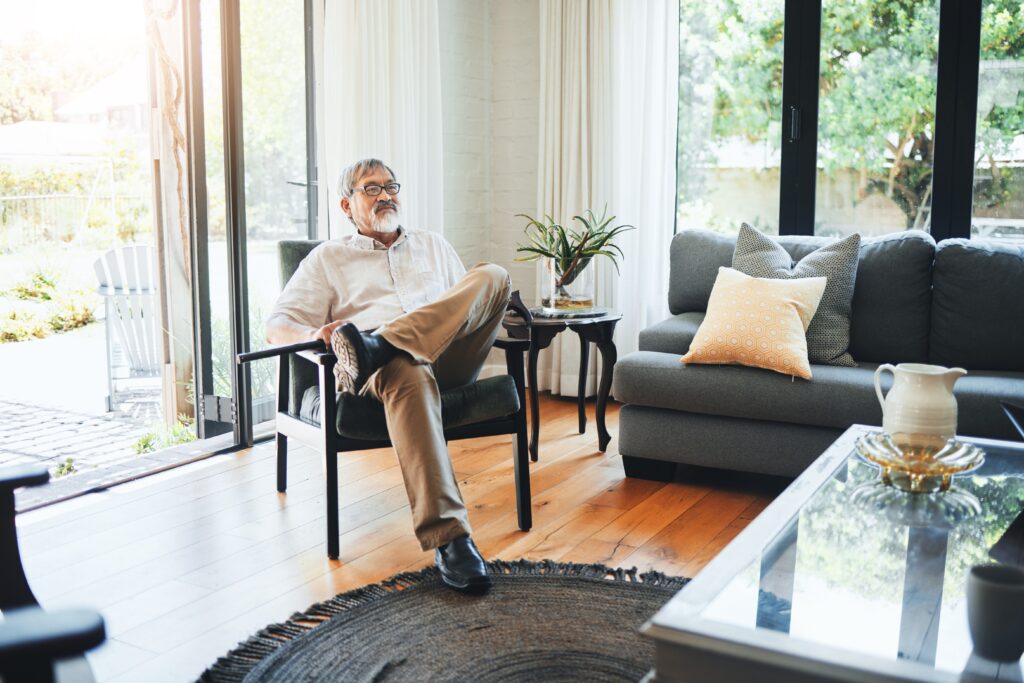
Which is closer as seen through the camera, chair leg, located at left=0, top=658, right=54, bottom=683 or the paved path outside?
chair leg, located at left=0, top=658, right=54, bottom=683

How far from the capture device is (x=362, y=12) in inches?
154

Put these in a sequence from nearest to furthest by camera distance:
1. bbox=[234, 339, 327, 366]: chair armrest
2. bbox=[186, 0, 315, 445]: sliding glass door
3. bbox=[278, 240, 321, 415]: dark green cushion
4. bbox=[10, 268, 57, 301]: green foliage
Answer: bbox=[234, 339, 327, 366]: chair armrest, bbox=[278, 240, 321, 415]: dark green cushion, bbox=[186, 0, 315, 445]: sliding glass door, bbox=[10, 268, 57, 301]: green foliage

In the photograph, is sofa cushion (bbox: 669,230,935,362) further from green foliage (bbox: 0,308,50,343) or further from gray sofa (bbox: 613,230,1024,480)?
green foliage (bbox: 0,308,50,343)

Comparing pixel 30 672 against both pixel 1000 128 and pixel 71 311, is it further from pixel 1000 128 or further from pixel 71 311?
pixel 71 311

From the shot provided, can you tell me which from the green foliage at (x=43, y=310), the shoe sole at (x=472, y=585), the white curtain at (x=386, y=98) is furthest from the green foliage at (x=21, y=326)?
the shoe sole at (x=472, y=585)

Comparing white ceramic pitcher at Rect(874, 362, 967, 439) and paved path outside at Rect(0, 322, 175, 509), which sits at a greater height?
white ceramic pitcher at Rect(874, 362, 967, 439)

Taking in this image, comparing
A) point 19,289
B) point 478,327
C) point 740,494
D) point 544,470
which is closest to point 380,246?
point 478,327

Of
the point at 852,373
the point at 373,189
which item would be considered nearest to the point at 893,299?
the point at 852,373

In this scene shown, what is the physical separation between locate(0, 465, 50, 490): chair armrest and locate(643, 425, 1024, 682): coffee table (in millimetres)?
911

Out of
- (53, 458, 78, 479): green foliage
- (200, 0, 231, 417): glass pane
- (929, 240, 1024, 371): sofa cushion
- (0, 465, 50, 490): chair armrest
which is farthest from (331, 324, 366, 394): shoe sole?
(929, 240, 1024, 371): sofa cushion

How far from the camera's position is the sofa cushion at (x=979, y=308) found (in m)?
3.17

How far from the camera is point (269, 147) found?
12.8 ft

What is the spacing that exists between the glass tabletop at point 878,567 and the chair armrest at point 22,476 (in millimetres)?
994

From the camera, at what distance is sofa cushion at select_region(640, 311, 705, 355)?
350 centimetres
